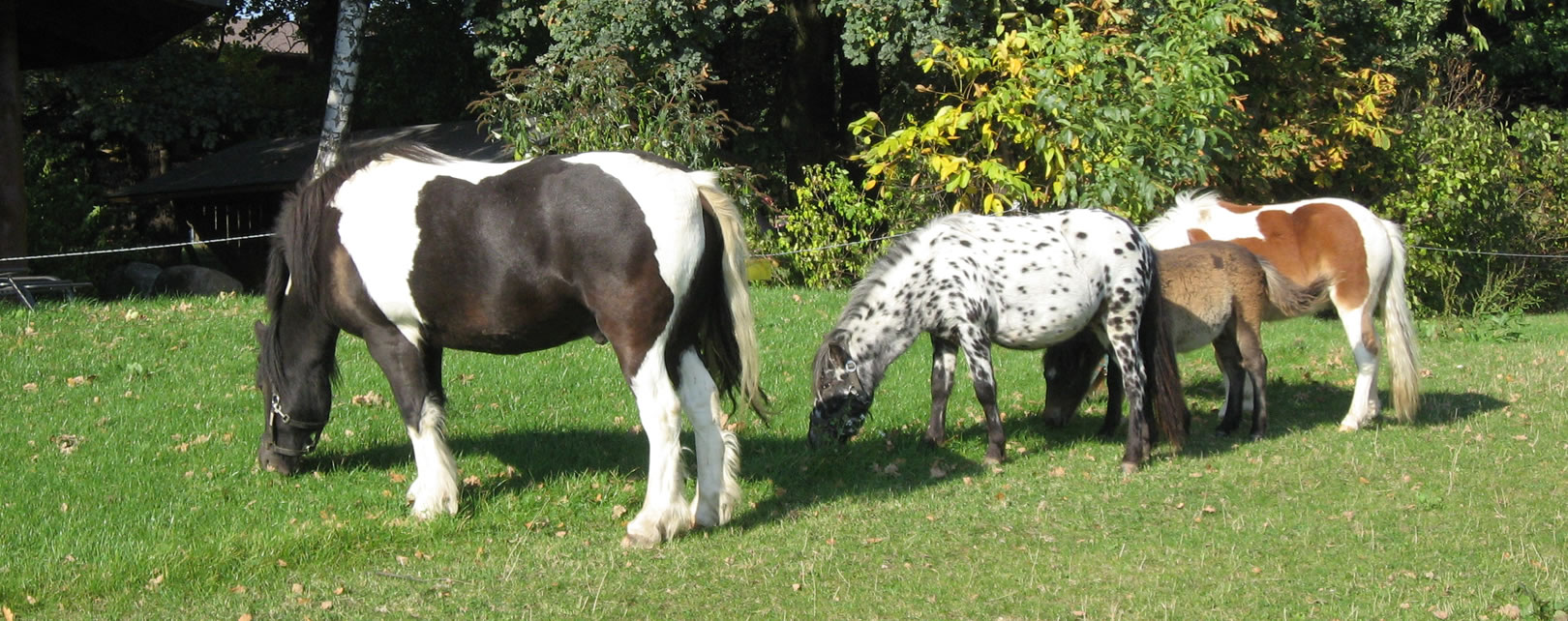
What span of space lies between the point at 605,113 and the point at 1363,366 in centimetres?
921

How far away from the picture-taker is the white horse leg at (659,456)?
6.43m

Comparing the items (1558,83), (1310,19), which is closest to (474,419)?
(1310,19)

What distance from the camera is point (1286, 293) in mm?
9523

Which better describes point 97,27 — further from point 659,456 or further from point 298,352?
point 659,456

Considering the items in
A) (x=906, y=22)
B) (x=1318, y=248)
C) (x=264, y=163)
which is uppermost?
(x=906, y=22)

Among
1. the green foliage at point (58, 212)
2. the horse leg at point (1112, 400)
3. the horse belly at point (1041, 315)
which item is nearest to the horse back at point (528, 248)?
the horse belly at point (1041, 315)

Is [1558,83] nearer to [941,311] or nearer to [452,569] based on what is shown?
Answer: [941,311]

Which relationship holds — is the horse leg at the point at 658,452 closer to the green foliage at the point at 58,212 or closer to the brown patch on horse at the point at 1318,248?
the brown patch on horse at the point at 1318,248

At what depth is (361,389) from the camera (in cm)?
993

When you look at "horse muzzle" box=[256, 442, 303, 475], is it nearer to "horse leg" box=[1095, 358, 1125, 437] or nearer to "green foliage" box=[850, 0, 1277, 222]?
"horse leg" box=[1095, 358, 1125, 437]

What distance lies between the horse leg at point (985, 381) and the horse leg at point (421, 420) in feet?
10.0

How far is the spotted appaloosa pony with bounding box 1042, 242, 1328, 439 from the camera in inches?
358

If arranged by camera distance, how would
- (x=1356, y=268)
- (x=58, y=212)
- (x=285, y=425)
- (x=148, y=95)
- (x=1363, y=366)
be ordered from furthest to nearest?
1. (x=148, y=95)
2. (x=58, y=212)
3. (x=1356, y=268)
4. (x=1363, y=366)
5. (x=285, y=425)

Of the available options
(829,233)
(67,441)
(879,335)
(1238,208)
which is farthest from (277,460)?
(829,233)
